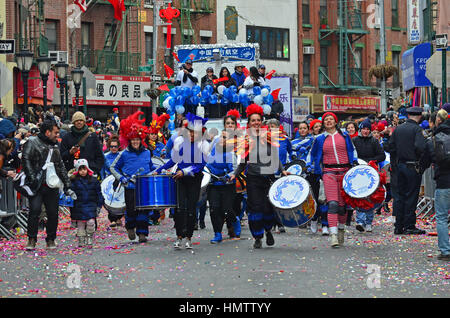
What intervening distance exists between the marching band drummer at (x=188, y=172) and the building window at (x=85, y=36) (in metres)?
31.7

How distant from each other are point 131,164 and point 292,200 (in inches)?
104

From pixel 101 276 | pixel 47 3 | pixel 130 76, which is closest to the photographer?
pixel 101 276

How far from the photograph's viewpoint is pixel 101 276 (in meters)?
11.0

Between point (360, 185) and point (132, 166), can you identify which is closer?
point (360, 185)

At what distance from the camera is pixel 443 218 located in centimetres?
1220

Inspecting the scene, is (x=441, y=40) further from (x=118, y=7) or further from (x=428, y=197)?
(x=118, y=7)

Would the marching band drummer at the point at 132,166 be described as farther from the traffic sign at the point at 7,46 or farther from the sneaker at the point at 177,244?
the traffic sign at the point at 7,46

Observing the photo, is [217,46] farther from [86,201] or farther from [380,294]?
[380,294]

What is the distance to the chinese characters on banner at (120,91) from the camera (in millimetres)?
44719

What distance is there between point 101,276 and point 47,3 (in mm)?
33012

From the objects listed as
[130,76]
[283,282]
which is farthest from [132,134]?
[130,76]

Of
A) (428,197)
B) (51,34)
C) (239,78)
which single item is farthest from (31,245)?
(51,34)

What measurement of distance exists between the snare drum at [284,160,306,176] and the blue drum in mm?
2946

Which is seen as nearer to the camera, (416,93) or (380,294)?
(380,294)
